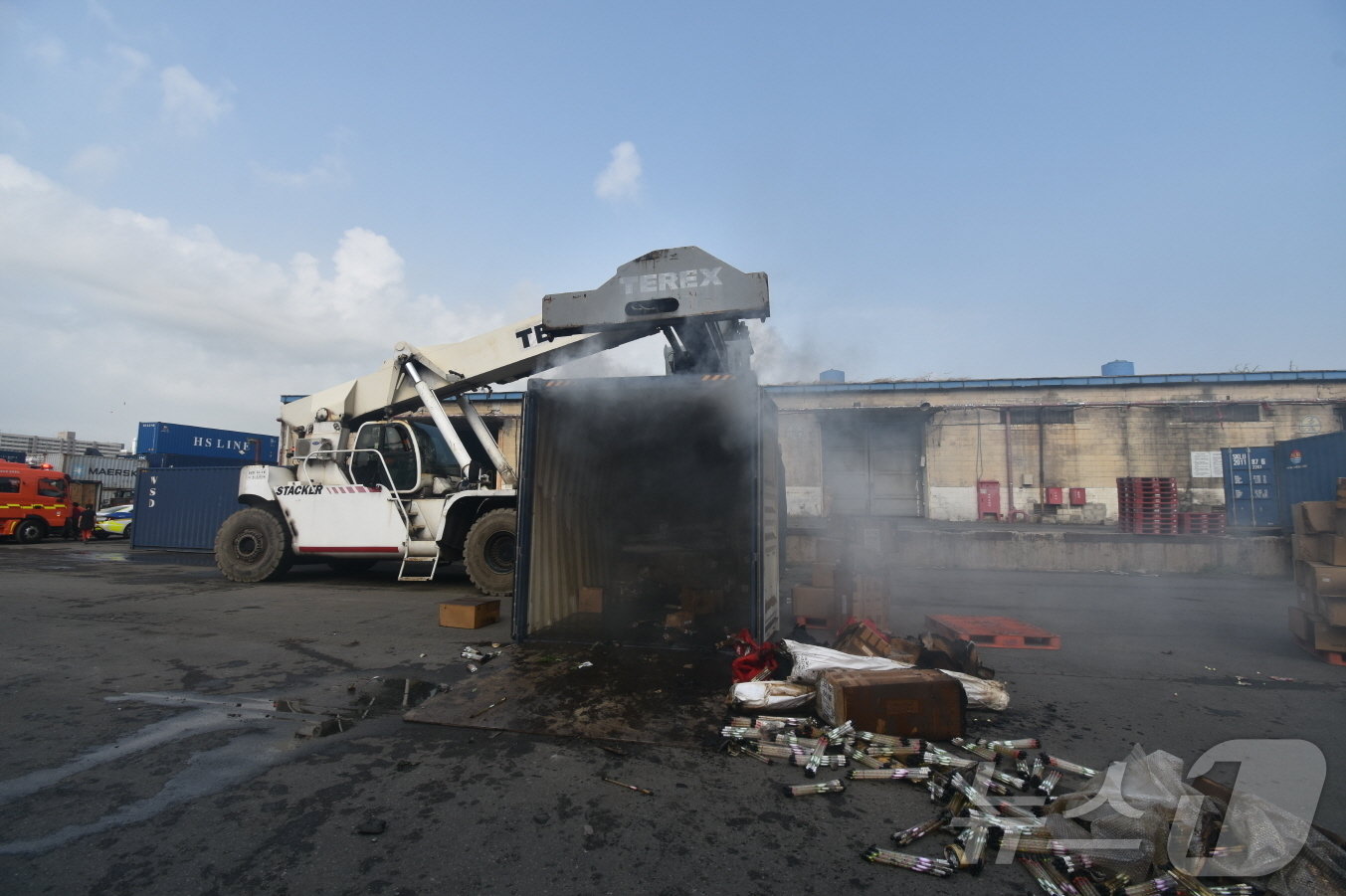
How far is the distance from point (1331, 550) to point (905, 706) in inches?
207

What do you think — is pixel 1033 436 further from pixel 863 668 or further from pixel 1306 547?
Result: pixel 863 668

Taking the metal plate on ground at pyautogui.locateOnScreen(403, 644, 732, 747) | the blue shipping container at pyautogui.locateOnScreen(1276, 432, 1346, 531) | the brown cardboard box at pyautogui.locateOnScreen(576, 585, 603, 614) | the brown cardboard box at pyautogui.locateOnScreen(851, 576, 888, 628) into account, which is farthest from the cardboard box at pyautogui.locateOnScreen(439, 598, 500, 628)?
the blue shipping container at pyautogui.locateOnScreen(1276, 432, 1346, 531)

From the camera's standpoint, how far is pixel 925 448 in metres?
22.5

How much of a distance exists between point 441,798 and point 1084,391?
24821mm

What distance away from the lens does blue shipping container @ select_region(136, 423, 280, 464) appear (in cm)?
1791

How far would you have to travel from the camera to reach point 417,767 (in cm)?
316

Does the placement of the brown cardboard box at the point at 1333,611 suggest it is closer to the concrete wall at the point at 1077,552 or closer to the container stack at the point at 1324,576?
the container stack at the point at 1324,576

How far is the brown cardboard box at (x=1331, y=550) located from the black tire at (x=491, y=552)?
894 centimetres

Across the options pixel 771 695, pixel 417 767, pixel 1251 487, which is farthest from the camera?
pixel 1251 487

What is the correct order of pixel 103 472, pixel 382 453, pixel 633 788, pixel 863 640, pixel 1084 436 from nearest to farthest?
pixel 633 788, pixel 863 640, pixel 382 453, pixel 1084 436, pixel 103 472

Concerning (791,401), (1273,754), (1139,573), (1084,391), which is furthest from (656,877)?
(1084,391)

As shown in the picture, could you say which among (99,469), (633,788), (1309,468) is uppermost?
(99,469)

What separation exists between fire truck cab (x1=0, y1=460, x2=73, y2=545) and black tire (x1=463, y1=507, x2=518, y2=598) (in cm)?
1867

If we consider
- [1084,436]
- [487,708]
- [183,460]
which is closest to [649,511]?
[487,708]
